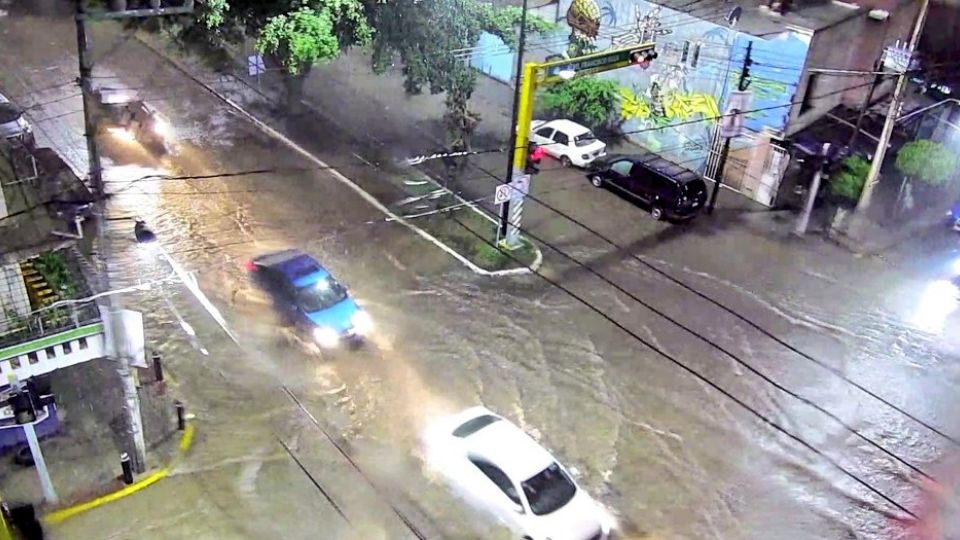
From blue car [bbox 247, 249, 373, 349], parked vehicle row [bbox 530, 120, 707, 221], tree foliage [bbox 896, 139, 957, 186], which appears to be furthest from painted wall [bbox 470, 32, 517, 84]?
blue car [bbox 247, 249, 373, 349]

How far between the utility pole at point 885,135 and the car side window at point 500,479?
12.2 m

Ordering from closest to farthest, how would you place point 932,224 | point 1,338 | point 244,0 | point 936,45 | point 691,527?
point 1,338, point 691,527, point 244,0, point 932,224, point 936,45

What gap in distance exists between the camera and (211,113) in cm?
2380

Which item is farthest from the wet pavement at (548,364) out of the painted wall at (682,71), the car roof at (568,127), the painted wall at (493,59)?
the painted wall at (493,59)

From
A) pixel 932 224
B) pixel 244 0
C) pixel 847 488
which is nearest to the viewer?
pixel 847 488

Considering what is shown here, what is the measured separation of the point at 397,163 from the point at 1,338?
12.1m

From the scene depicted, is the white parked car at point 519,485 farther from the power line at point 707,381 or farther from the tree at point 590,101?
the tree at point 590,101

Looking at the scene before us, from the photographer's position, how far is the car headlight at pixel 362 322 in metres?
15.9

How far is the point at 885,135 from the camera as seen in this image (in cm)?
1945

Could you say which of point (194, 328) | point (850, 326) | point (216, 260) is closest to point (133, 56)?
point (216, 260)

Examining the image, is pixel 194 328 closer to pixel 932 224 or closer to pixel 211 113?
pixel 211 113

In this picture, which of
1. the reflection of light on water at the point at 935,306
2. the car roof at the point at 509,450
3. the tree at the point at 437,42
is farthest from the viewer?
the tree at the point at 437,42

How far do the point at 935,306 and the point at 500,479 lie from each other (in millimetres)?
11093

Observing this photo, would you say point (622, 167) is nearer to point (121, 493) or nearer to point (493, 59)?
point (493, 59)
